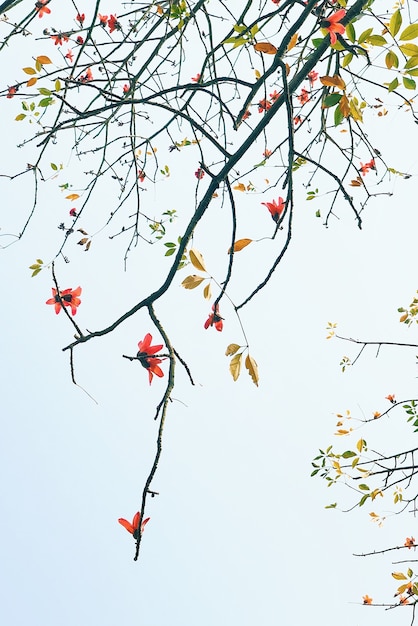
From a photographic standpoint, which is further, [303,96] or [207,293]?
[303,96]

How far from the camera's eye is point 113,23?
11.9ft

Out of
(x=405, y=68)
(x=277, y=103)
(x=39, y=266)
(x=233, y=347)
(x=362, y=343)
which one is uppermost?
(x=362, y=343)

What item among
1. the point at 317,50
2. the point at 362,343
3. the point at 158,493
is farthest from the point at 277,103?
the point at 362,343

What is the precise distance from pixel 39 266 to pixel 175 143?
3.97 feet

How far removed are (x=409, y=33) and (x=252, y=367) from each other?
0.79 metres

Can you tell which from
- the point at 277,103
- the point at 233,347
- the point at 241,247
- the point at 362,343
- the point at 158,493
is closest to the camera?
the point at 158,493

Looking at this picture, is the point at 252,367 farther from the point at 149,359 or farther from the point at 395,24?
the point at 395,24

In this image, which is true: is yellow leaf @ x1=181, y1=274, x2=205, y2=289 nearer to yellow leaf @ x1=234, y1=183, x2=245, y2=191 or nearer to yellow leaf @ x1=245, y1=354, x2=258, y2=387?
yellow leaf @ x1=245, y1=354, x2=258, y2=387

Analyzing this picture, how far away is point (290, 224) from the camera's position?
1519 millimetres

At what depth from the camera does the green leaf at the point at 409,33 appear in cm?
130

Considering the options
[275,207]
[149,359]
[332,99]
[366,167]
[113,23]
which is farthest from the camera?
[366,167]

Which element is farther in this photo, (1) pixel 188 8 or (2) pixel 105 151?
(2) pixel 105 151

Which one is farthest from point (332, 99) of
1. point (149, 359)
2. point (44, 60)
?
point (44, 60)

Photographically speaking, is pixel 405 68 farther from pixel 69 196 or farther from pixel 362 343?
pixel 362 343
